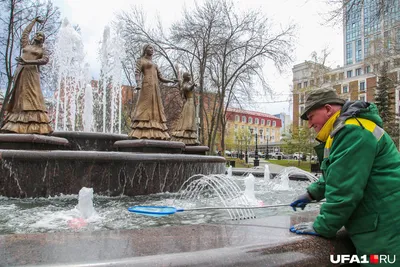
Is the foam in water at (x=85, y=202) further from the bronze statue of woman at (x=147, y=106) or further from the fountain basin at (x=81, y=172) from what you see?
the bronze statue of woman at (x=147, y=106)


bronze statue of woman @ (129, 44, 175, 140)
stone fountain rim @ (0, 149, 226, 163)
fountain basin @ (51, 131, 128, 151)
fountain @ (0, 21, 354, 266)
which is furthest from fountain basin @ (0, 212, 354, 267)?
fountain basin @ (51, 131, 128, 151)

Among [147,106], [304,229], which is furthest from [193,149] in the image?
[304,229]

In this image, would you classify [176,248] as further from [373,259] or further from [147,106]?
[147,106]

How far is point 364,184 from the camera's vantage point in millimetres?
1914

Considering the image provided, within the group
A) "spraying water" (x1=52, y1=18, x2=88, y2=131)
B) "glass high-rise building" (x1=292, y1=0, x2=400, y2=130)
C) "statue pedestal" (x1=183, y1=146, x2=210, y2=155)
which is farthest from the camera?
"spraying water" (x1=52, y1=18, x2=88, y2=131)

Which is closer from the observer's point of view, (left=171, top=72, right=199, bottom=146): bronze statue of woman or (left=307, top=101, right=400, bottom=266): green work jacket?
(left=307, top=101, right=400, bottom=266): green work jacket

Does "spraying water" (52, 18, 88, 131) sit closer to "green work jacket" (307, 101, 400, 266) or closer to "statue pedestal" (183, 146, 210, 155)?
"statue pedestal" (183, 146, 210, 155)

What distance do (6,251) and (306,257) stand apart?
1.79 metres

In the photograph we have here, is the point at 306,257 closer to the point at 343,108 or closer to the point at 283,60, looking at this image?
the point at 343,108

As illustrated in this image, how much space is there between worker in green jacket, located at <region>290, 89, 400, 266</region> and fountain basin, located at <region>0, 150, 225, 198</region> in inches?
200

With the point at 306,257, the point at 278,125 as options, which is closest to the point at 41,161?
the point at 306,257

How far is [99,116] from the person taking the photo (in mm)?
29000

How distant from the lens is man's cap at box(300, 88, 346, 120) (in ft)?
7.50

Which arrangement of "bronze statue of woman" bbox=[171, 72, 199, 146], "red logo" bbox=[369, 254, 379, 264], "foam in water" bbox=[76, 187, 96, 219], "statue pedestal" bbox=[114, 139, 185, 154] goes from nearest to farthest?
"red logo" bbox=[369, 254, 379, 264]
"foam in water" bbox=[76, 187, 96, 219]
"statue pedestal" bbox=[114, 139, 185, 154]
"bronze statue of woman" bbox=[171, 72, 199, 146]
